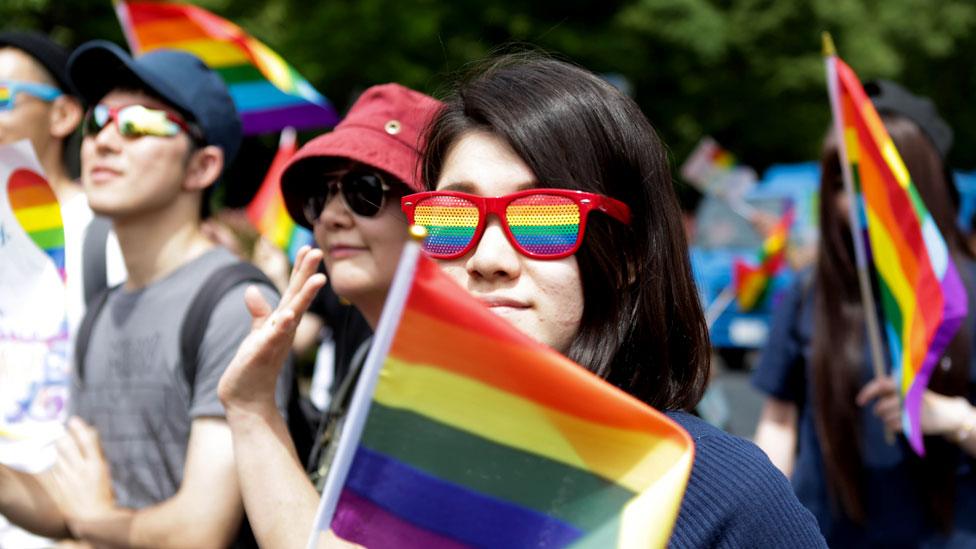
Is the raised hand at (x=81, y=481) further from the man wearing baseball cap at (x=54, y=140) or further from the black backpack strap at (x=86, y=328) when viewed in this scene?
the black backpack strap at (x=86, y=328)

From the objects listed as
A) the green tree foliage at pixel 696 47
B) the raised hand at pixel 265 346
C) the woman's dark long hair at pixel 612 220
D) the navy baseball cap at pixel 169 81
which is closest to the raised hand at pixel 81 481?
the raised hand at pixel 265 346

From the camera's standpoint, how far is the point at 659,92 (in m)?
23.5

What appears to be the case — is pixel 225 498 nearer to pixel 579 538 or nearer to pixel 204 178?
pixel 204 178

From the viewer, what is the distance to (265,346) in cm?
212

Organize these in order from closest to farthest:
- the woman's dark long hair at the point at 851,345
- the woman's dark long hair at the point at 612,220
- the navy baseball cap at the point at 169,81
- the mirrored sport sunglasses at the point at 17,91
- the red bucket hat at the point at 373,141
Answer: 1. the woman's dark long hair at the point at 612,220
2. the red bucket hat at the point at 373,141
3. the navy baseball cap at the point at 169,81
4. the woman's dark long hair at the point at 851,345
5. the mirrored sport sunglasses at the point at 17,91

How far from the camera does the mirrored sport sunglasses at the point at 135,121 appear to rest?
331 cm

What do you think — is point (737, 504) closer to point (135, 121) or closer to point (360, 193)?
point (360, 193)

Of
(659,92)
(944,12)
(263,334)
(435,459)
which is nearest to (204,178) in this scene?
(263,334)

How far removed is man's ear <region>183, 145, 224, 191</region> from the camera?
135 inches

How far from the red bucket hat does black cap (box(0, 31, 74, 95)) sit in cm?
135

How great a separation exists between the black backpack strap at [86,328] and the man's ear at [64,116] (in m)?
0.91

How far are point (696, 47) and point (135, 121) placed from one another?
19222mm

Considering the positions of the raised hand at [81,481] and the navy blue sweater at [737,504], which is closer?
the navy blue sweater at [737,504]

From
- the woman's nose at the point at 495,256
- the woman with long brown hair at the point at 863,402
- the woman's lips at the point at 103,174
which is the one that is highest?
the woman's nose at the point at 495,256
